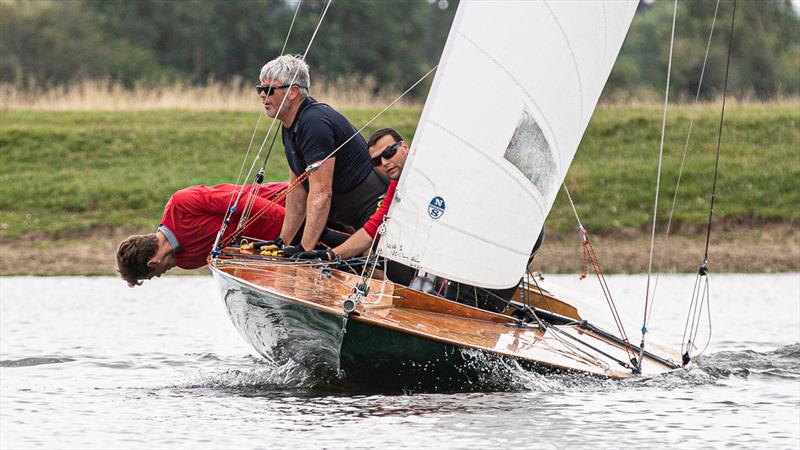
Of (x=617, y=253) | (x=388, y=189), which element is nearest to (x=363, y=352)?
(x=388, y=189)

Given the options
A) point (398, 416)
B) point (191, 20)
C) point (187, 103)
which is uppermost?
point (191, 20)

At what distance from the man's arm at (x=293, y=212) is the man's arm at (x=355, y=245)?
1.53ft

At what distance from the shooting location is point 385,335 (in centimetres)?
777

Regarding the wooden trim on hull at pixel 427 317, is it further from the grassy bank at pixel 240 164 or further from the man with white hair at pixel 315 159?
the grassy bank at pixel 240 164

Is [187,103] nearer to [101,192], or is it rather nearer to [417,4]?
[101,192]

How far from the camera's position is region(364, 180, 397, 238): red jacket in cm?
841

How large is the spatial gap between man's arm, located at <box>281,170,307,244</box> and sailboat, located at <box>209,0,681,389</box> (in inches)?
24.3

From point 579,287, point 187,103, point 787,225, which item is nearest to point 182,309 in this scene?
point 579,287

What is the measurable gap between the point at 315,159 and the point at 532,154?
1319 mm

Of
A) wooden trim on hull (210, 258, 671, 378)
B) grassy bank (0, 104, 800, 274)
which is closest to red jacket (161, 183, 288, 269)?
wooden trim on hull (210, 258, 671, 378)

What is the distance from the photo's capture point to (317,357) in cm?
822

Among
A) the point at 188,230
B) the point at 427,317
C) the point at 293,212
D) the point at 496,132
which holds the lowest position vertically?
the point at 427,317

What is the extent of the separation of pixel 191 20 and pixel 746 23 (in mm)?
16948

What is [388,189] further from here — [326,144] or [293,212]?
[293,212]
